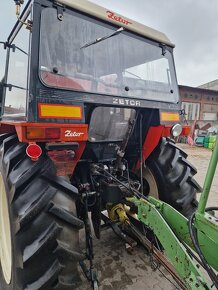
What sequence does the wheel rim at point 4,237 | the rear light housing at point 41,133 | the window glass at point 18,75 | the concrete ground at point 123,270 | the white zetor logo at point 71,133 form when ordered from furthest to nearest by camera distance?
the concrete ground at point 123,270 → the wheel rim at point 4,237 → the window glass at point 18,75 → the white zetor logo at point 71,133 → the rear light housing at point 41,133

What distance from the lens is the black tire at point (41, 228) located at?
58.5 inches

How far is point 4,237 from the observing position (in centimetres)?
226

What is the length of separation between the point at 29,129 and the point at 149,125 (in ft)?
4.54

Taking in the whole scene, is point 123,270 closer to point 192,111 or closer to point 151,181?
point 151,181

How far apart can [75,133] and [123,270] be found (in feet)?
5.32

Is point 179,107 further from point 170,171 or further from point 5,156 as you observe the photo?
point 5,156

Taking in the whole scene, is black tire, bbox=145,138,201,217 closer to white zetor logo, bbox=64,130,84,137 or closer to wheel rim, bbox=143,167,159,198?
wheel rim, bbox=143,167,159,198

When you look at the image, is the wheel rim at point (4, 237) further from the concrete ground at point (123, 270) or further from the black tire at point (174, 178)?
the black tire at point (174, 178)

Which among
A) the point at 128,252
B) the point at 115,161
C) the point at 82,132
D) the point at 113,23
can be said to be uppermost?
the point at 113,23

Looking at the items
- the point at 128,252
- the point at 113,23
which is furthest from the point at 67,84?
the point at 128,252

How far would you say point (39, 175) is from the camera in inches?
63.1

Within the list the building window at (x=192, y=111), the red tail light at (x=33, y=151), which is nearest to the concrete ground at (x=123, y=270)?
the red tail light at (x=33, y=151)

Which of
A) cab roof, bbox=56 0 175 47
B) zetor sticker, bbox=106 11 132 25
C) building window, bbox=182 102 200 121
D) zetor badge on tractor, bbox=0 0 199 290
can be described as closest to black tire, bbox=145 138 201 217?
zetor badge on tractor, bbox=0 0 199 290

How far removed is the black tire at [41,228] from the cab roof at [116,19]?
1337 millimetres
